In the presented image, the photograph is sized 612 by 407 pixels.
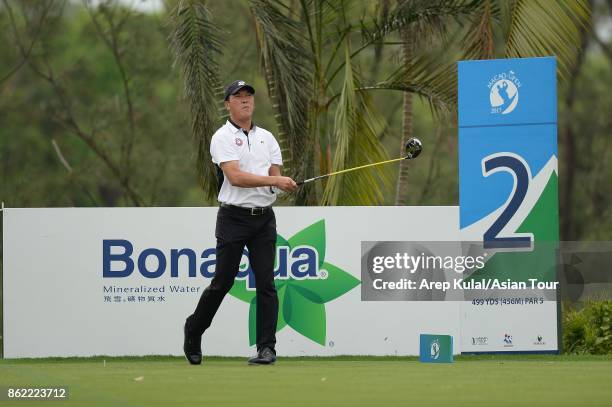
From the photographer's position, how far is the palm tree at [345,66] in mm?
13094

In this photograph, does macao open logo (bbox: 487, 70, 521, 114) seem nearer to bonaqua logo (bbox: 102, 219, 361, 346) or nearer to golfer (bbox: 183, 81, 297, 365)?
A: bonaqua logo (bbox: 102, 219, 361, 346)

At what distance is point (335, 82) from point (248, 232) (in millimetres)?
14602

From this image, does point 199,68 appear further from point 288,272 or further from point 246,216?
point 246,216

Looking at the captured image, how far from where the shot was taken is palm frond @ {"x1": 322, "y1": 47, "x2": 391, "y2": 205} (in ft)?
44.4

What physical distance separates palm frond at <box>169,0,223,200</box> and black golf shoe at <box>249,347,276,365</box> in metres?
5.39

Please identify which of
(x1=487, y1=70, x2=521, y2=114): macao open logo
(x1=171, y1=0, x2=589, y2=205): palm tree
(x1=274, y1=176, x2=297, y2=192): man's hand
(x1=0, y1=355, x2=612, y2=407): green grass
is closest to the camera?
(x1=0, y1=355, x2=612, y2=407): green grass

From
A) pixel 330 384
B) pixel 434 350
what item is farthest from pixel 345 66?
pixel 330 384

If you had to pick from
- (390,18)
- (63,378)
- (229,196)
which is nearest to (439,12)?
(390,18)

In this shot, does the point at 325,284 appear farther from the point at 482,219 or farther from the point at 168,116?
the point at 168,116

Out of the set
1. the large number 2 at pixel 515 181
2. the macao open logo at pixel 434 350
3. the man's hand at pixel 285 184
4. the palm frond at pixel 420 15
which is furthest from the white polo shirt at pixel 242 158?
the palm frond at pixel 420 15

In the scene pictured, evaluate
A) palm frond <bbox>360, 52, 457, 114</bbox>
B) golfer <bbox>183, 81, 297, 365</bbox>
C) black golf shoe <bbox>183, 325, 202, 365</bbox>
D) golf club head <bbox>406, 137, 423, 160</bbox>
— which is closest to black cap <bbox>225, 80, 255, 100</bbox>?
golfer <bbox>183, 81, 297, 365</bbox>

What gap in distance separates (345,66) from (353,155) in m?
1.24

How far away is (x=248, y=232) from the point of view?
29.0ft

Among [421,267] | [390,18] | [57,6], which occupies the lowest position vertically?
[421,267]
